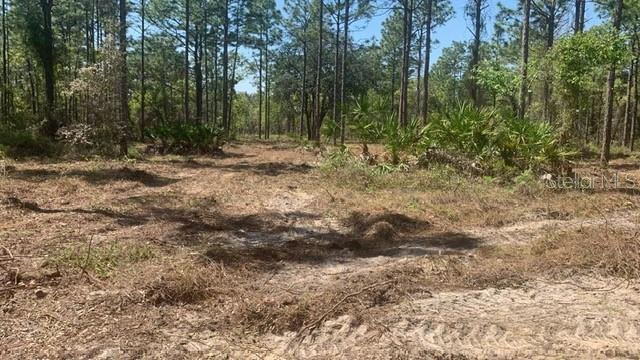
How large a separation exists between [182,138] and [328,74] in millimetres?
19560

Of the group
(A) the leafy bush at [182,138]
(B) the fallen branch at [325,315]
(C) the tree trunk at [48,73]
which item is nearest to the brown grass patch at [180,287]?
(B) the fallen branch at [325,315]

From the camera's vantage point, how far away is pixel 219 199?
393 inches

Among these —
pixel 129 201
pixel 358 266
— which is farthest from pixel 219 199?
pixel 358 266

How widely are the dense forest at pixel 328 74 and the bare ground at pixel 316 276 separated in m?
5.55

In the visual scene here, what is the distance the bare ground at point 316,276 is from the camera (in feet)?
12.9

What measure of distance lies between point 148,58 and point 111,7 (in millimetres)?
10177

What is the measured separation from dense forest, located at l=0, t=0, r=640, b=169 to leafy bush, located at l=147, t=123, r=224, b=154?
2.2 inches

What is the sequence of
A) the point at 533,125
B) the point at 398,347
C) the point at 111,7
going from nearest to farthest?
the point at 398,347 → the point at 533,125 → the point at 111,7

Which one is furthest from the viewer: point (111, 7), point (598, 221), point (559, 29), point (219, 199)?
point (559, 29)

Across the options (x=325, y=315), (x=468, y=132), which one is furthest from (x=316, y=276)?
(x=468, y=132)

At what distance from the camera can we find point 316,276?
5.64 m

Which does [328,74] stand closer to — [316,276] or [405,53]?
[405,53]

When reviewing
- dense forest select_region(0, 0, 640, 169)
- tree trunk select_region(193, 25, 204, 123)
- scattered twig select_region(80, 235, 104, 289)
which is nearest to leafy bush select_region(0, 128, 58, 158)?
dense forest select_region(0, 0, 640, 169)

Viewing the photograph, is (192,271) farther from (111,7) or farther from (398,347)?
(111,7)
